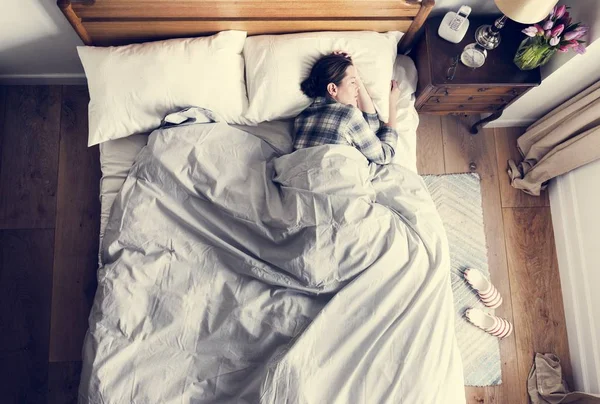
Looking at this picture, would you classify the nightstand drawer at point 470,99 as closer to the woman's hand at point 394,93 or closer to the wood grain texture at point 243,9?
the woman's hand at point 394,93

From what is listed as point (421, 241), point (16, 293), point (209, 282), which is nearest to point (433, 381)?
point (421, 241)

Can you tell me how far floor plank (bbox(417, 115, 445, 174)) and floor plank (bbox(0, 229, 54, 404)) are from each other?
1.58 metres

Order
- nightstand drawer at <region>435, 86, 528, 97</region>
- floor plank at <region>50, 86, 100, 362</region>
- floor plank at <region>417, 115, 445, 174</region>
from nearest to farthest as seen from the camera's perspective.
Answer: nightstand drawer at <region>435, 86, 528, 97</region>
floor plank at <region>50, 86, 100, 362</region>
floor plank at <region>417, 115, 445, 174</region>

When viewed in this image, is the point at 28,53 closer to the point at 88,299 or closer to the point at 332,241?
the point at 88,299

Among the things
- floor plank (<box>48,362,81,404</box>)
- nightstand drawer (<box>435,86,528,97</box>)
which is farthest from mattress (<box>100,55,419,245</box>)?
floor plank (<box>48,362,81,404</box>)

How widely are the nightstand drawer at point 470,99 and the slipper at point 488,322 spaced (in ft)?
2.76

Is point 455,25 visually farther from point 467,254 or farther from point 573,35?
point 467,254

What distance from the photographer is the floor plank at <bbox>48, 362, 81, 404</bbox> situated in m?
1.85

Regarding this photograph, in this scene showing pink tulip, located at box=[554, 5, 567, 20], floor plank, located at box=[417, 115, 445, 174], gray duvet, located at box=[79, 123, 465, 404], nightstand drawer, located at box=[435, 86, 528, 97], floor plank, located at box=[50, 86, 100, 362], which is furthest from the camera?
floor plank, located at box=[417, 115, 445, 174]

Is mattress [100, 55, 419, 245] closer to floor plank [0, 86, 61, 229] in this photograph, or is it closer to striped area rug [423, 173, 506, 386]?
striped area rug [423, 173, 506, 386]

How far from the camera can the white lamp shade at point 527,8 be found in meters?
1.42

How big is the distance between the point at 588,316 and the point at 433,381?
37.9 inches

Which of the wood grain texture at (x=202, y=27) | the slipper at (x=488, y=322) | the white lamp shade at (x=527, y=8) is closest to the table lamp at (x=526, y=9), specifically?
the white lamp shade at (x=527, y=8)

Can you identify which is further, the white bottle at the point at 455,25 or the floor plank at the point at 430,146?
the floor plank at the point at 430,146
